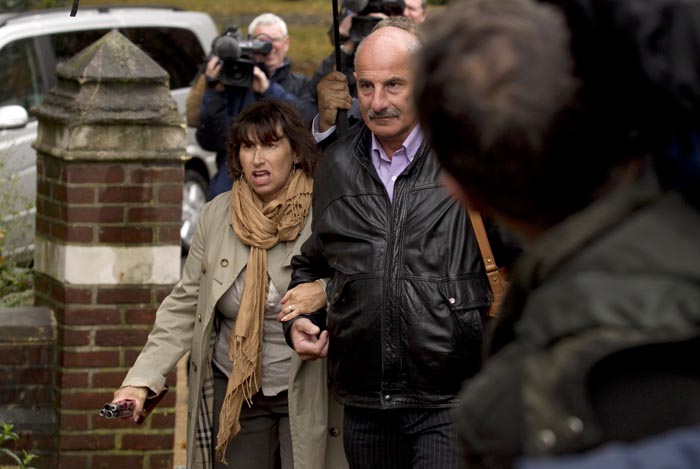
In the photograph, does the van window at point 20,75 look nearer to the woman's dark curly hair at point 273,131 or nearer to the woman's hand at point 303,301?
the woman's dark curly hair at point 273,131

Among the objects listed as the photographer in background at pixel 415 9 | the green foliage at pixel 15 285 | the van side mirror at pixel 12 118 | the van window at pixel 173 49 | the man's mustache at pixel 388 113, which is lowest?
the green foliage at pixel 15 285

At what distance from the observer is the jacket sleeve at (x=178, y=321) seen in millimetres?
4742

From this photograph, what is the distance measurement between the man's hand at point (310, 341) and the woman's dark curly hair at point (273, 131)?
33.1 inches

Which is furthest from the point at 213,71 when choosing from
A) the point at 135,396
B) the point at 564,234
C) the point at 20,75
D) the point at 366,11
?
the point at 564,234

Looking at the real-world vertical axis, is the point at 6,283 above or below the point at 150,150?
below

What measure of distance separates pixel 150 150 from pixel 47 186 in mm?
566

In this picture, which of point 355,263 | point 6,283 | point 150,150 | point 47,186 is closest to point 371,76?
point 355,263

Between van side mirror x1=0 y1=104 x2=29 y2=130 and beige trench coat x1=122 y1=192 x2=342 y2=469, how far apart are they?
3.96 meters

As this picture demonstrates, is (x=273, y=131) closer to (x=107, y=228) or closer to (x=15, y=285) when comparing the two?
(x=107, y=228)

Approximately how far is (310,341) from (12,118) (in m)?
4.90

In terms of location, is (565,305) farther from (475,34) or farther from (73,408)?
(73,408)

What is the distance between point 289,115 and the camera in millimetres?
4941

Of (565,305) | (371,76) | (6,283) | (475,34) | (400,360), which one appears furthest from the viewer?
(6,283)

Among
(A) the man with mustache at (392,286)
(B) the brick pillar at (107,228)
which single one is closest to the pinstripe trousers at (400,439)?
(A) the man with mustache at (392,286)
